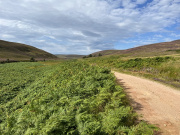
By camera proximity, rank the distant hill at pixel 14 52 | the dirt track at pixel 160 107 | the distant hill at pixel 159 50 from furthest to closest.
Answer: the distant hill at pixel 14 52, the distant hill at pixel 159 50, the dirt track at pixel 160 107

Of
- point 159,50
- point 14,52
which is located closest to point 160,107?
point 159,50

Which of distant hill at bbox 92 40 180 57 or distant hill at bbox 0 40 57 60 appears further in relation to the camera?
distant hill at bbox 0 40 57 60

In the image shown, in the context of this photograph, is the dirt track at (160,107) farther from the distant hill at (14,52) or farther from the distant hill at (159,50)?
the distant hill at (14,52)

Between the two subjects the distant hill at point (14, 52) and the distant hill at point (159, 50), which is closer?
the distant hill at point (159, 50)

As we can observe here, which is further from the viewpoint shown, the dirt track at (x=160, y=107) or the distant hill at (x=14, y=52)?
the distant hill at (x=14, y=52)

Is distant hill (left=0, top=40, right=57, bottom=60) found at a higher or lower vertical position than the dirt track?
higher

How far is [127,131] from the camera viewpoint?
431cm

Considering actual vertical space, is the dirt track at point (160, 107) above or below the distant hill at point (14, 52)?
below

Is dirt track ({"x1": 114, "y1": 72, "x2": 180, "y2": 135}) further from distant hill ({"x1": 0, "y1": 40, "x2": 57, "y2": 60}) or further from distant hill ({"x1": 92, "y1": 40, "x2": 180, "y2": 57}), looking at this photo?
distant hill ({"x1": 0, "y1": 40, "x2": 57, "y2": 60})

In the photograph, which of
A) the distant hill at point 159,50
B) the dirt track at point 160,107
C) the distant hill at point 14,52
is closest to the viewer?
the dirt track at point 160,107

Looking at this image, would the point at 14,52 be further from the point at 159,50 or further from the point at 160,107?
the point at 160,107

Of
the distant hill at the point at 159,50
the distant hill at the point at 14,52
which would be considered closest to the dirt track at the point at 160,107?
the distant hill at the point at 159,50

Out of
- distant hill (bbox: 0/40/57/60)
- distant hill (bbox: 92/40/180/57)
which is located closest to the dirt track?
distant hill (bbox: 92/40/180/57)

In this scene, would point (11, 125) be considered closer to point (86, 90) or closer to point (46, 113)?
point (46, 113)
